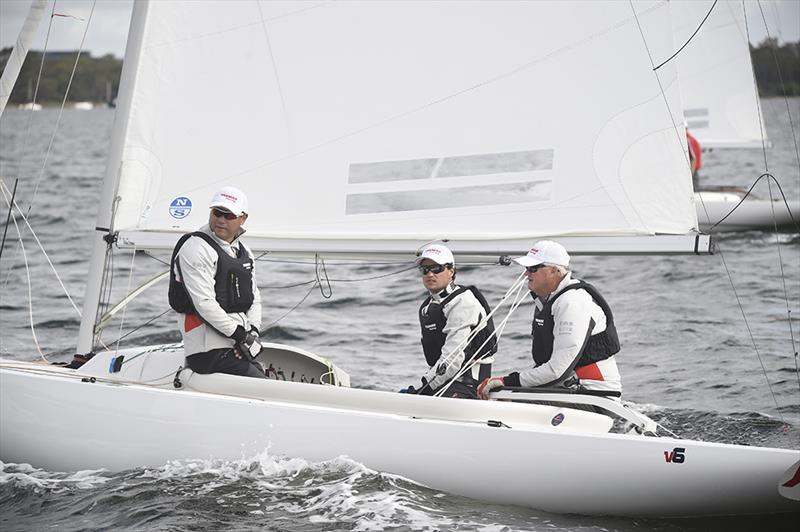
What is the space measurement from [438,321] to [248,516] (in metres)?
1.36

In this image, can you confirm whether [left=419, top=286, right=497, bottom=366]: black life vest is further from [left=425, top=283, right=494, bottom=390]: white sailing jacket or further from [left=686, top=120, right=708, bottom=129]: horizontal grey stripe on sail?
[left=686, top=120, right=708, bottom=129]: horizontal grey stripe on sail

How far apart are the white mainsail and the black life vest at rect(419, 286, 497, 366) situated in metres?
11.0

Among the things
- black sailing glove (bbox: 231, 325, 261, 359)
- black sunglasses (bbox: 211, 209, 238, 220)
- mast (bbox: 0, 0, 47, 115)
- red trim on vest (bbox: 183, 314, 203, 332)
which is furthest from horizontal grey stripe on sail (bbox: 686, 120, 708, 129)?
red trim on vest (bbox: 183, 314, 203, 332)

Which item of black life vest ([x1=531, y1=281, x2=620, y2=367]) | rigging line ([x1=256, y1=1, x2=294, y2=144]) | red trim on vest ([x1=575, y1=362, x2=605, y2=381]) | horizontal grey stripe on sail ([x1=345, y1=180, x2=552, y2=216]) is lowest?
red trim on vest ([x1=575, y1=362, x2=605, y2=381])

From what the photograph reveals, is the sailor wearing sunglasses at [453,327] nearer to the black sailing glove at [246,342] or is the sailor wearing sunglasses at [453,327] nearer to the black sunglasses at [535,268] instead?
the black sunglasses at [535,268]

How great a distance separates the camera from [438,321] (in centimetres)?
534

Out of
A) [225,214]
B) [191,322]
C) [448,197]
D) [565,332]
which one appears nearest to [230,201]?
[225,214]

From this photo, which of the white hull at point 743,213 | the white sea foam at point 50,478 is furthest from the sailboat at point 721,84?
the white sea foam at point 50,478

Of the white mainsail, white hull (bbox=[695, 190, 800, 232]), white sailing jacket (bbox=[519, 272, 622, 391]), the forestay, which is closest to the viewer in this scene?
white sailing jacket (bbox=[519, 272, 622, 391])

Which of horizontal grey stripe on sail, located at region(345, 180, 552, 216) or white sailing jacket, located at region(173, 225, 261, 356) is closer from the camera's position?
white sailing jacket, located at region(173, 225, 261, 356)

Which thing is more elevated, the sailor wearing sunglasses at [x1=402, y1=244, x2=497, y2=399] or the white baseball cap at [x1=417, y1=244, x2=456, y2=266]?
the white baseball cap at [x1=417, y1=244, x2=456, y2=266]

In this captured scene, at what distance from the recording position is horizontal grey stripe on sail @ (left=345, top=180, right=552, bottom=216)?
554 cm

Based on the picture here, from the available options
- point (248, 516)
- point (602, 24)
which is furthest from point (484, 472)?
point (602, 24)

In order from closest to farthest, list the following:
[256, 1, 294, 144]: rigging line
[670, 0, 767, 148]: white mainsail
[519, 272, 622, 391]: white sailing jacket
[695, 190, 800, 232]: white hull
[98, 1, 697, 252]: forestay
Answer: [519, 272, 622, 391]: white sailing jacket, [98, 1, 697, 252]: forestay, [256, 1, 294, 144]: rigging line, [695, 190, 800, 232]: white hull, [670, 0, 767, 148]: white mainsail
